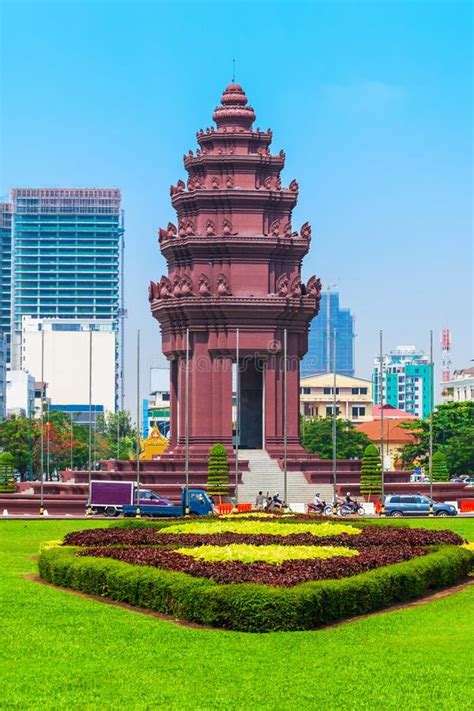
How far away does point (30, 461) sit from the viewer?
118 meters

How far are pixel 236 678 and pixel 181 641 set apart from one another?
2988mm

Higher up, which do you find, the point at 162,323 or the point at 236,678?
the point at 162,323

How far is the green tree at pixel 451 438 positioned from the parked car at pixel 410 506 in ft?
180

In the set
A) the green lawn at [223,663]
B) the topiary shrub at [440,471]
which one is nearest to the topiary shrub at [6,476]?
the topiary shrub at [440,471]

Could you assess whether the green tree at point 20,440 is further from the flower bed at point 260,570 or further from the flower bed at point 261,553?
the flower bed at point 261,553

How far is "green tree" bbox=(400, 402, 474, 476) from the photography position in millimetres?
125000

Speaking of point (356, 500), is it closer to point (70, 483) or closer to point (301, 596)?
point (70, 483)

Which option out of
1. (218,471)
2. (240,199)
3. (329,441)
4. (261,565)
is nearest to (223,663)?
(261,565)

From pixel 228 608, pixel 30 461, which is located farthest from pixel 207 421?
pixel 228 608

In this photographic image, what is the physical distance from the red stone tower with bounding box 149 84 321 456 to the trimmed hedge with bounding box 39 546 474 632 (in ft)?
151

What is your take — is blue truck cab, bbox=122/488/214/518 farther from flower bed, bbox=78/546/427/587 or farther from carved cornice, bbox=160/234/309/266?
flower bed, bbox=78/546/427/587

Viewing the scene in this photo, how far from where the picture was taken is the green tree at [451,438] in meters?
125

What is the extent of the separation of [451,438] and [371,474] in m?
54.5

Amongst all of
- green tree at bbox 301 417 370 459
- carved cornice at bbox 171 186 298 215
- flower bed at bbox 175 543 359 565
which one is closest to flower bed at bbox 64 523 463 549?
flower bed at bbox 175 543 359 565
